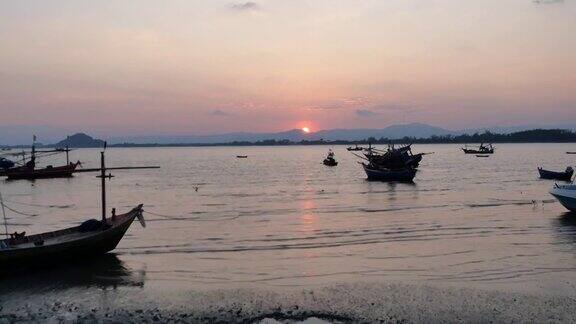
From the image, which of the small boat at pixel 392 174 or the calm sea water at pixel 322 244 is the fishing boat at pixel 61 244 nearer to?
the calm sea water at pixel 322 244

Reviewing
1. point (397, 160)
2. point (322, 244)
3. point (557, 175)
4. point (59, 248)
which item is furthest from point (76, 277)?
point (557, 175)

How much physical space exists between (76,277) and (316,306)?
26.1 ft

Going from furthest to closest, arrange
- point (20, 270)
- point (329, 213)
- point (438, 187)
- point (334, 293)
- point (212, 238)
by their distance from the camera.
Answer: point (438, 187)
point (329, 213)
point (212, 238)
point (20, 270)
point (334, 293)

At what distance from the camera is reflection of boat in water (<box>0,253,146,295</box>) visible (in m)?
16.1

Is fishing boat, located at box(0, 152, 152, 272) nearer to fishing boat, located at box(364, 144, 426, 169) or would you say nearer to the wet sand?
the wet sand

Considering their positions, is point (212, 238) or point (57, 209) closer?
point (212, 238)

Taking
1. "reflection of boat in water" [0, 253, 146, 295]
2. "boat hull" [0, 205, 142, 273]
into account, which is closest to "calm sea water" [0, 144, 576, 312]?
"reflection of boat in water" [0, 253, 146, 295]

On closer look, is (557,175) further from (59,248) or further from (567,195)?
(59,248)

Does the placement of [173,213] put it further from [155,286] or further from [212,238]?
[155,286]

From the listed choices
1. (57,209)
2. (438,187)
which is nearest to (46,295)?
(57,209)

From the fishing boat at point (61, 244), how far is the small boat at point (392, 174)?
142ft

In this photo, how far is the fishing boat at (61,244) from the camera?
56.1 feet

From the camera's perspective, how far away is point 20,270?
56.9 feet

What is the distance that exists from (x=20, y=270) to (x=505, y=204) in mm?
29514
